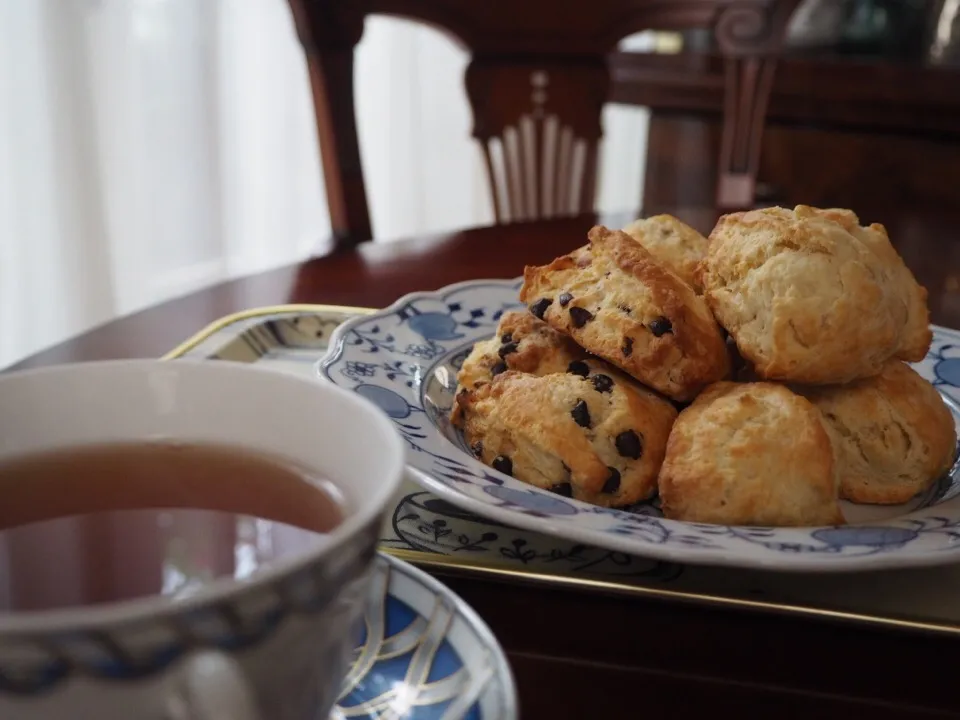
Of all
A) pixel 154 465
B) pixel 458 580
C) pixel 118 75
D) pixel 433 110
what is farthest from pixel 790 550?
pixel 433 110

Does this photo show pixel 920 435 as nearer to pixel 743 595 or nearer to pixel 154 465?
pixel 743 595

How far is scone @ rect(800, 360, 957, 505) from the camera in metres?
0.70

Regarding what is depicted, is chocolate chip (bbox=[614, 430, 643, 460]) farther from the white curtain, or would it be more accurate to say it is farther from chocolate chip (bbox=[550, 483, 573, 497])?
the white curtain

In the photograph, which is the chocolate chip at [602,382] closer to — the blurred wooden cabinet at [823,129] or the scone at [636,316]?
the scone at [636,316]

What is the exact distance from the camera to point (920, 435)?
70 centimetres

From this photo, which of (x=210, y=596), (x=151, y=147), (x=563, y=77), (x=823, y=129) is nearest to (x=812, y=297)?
(x=210, y=596)

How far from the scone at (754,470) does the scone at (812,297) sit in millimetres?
58

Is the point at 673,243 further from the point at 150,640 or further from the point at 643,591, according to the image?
the point at 150,640

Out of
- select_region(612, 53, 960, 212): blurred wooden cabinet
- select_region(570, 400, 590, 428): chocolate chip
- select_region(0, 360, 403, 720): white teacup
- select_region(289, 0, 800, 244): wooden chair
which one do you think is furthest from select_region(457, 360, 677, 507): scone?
select_region(612, 53, 960, 212): blurred wooden cabinet

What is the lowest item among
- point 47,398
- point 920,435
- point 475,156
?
point 475,156

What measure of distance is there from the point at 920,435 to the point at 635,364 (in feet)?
0.70

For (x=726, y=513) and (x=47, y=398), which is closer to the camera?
(x=47, y=398)

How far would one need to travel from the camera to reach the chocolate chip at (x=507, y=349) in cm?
77

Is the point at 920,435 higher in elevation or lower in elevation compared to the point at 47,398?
lower
